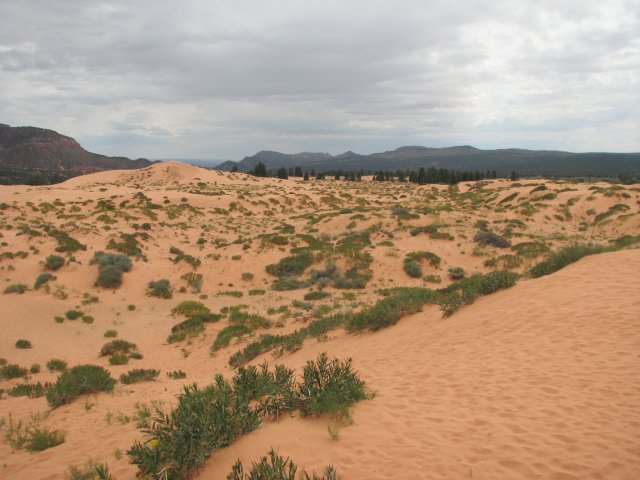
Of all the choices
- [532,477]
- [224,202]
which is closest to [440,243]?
[532,477]

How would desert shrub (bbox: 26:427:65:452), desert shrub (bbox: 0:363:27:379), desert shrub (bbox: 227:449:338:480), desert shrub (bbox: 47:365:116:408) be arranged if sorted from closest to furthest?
desert shrub (bbox: 227:449:338:480)
desert shrub (bbox: 26:427:65:452)
desert shrub (bbox: 47:365:116:408)
desert shrub (bbox: 0:363:27:379)

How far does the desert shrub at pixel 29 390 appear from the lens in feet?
32.2

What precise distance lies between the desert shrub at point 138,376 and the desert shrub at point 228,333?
2.44 metres

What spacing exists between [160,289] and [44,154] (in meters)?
136

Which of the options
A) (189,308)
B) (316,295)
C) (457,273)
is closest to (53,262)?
(189,308)

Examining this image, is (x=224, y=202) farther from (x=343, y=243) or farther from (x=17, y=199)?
(x=343, y=243)

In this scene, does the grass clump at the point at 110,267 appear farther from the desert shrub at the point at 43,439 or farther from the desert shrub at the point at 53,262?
the desert shrub at the point at 43,439

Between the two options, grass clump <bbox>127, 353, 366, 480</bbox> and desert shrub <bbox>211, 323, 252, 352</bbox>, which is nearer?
grass clump <bbox>127, 353, 366, 480</bbox>

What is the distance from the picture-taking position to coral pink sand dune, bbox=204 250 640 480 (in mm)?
4508

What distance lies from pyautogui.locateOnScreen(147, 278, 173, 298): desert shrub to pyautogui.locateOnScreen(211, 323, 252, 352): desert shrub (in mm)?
6357

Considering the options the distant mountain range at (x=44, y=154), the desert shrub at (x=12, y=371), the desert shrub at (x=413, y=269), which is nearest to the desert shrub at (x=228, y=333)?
the desert shrub at (x=12, y=371)

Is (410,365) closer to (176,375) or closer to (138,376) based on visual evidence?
(176,375)

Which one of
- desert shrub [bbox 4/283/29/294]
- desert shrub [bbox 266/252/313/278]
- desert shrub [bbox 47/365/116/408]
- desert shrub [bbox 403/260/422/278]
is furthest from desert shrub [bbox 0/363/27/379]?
desert shrub [bbox 403/260/422/278]

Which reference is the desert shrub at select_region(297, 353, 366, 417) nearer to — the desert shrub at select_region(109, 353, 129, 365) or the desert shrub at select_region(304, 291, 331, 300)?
the desert shrub at select_region(109, 353, 129, 365)
